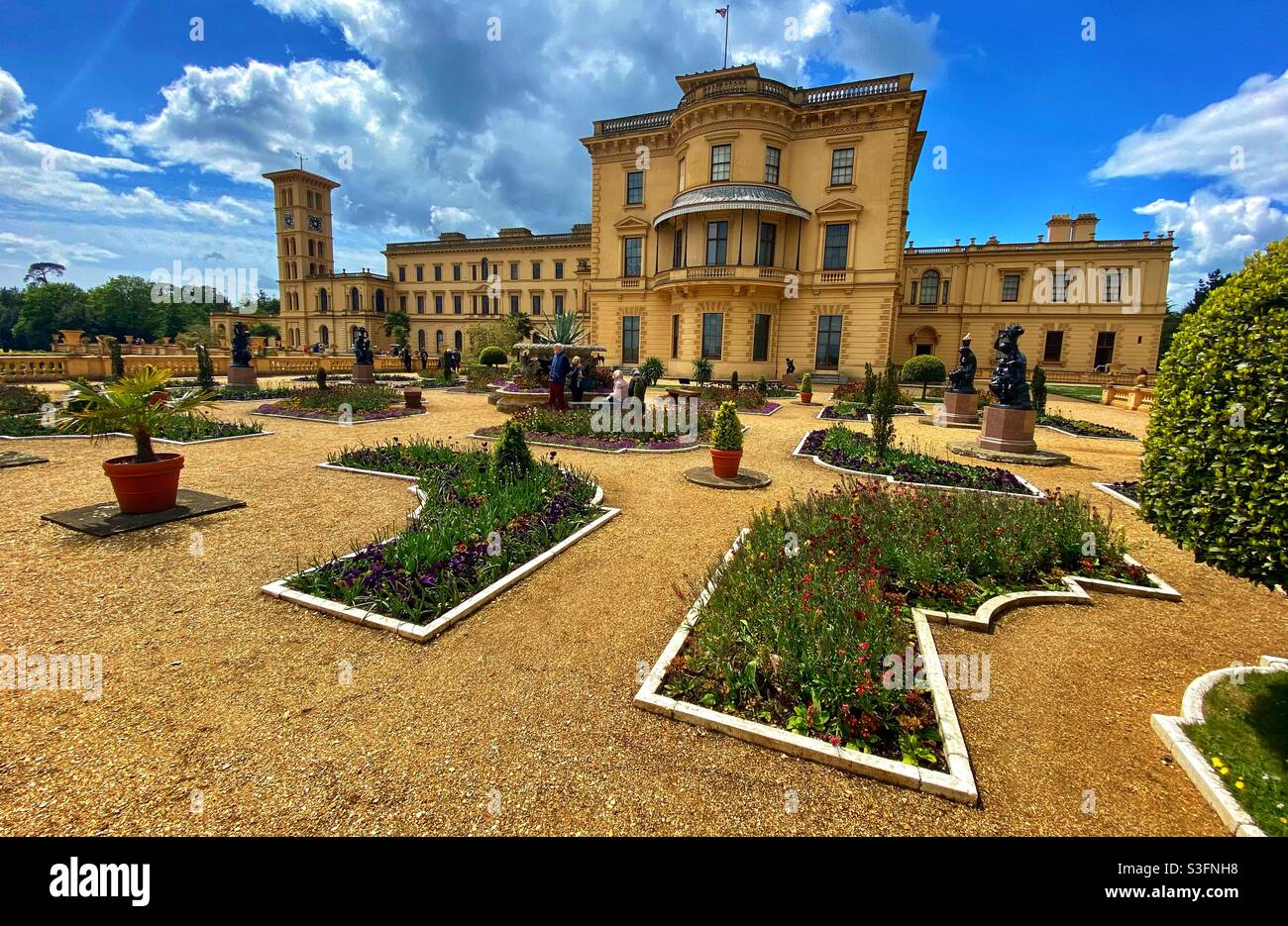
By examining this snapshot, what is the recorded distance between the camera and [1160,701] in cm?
382

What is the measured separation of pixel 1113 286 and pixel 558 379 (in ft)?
153

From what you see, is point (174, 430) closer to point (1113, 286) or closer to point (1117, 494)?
point (1117, 494)

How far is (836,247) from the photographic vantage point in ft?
105

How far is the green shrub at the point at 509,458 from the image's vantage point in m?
8.24

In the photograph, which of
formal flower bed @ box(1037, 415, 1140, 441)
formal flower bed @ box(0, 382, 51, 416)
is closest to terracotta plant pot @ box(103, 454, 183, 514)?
formal flower bed @ box(0, 382, 51, 416)

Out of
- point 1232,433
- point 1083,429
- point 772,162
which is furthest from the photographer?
point 772,162

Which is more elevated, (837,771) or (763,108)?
(763,108)

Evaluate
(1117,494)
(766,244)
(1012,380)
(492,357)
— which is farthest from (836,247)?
(1117,494)

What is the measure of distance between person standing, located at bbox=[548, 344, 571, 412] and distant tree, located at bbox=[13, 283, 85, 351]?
88901mm

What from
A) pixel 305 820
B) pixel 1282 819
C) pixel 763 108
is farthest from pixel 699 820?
pixel 763 108

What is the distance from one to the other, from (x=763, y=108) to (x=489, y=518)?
3165 centimetres

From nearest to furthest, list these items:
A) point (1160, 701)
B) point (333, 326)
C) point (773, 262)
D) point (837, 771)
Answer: point (837, 771), point (1160, 701), point (773, 262), point (333, 326)
